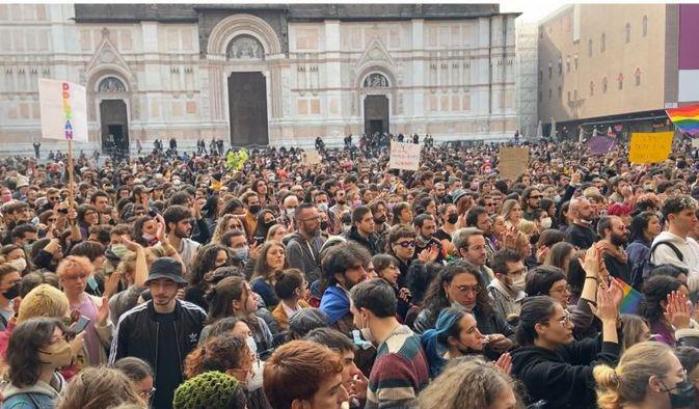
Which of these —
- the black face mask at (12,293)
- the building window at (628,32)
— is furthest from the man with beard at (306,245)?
the building window at (628,32)

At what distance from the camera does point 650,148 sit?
13.5 meters

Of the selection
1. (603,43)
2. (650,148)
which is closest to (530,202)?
(650,148)

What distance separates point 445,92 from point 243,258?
42.6 meters

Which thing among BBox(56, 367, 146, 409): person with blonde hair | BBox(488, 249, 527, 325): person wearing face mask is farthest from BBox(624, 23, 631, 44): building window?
BBox(56, 367, 146, 409): person with blonde hair

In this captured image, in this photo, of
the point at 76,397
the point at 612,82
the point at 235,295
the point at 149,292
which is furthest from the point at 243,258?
the point at 612,82

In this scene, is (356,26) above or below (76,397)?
above

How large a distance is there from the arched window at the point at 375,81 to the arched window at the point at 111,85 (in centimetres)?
1701

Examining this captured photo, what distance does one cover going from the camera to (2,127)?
144 feet

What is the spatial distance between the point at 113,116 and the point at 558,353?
151ft

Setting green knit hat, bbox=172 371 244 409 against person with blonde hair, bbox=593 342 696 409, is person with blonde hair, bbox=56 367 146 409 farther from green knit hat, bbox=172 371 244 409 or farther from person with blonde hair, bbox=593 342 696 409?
person with blonde hair, bbox=593 342 696 409

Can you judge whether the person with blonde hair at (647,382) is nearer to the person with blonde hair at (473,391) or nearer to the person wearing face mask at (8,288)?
the person with blonde hair at (473,391)

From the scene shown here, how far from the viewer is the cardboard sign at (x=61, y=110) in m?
9.99

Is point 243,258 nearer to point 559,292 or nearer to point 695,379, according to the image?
point 559,292

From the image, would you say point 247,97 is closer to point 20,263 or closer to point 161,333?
point 20,263
